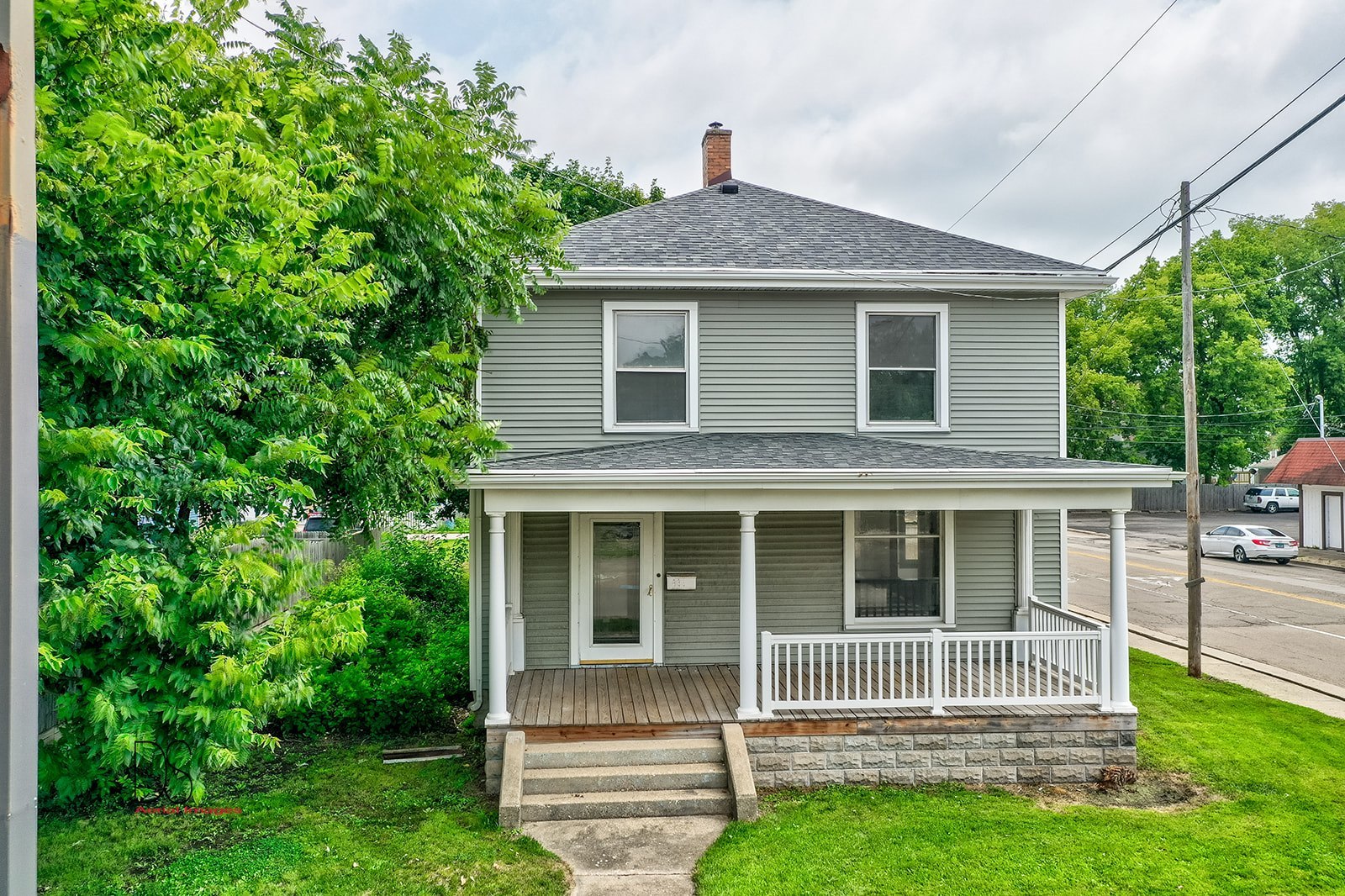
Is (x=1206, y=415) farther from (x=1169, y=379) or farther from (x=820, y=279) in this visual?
(x=820, y=279)

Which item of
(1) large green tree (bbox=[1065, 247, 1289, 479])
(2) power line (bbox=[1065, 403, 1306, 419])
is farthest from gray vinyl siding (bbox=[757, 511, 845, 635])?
(2) power line (bbox=[1065, 403, 1306, 419])

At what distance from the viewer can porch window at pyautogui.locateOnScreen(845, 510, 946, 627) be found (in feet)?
31.3

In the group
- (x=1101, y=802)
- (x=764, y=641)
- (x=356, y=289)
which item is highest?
(x=356, y=289)

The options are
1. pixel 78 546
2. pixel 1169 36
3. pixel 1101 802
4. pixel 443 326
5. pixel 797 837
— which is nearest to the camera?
pixel 78 546

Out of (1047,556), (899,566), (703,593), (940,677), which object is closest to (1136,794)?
(940,677)

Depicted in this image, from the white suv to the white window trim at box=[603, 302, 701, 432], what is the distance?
4666cm

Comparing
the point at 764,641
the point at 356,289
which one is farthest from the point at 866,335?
the point at 356,289

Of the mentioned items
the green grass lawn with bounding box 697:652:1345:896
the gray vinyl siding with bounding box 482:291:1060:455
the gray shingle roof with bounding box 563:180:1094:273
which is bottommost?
the green grass lawn with bounding box 697:652:1345:896

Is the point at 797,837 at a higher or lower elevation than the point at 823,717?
lower

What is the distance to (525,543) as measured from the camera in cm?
912

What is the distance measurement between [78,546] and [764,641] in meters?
5.59

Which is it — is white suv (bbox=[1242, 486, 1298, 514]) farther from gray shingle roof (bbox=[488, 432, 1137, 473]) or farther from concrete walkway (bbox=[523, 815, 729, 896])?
A: concrete walkway (bbox=[523, 815, 729, 896])

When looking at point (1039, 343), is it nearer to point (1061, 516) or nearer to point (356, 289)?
point (1061, 516)

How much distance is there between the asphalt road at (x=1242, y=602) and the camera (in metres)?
13.2
